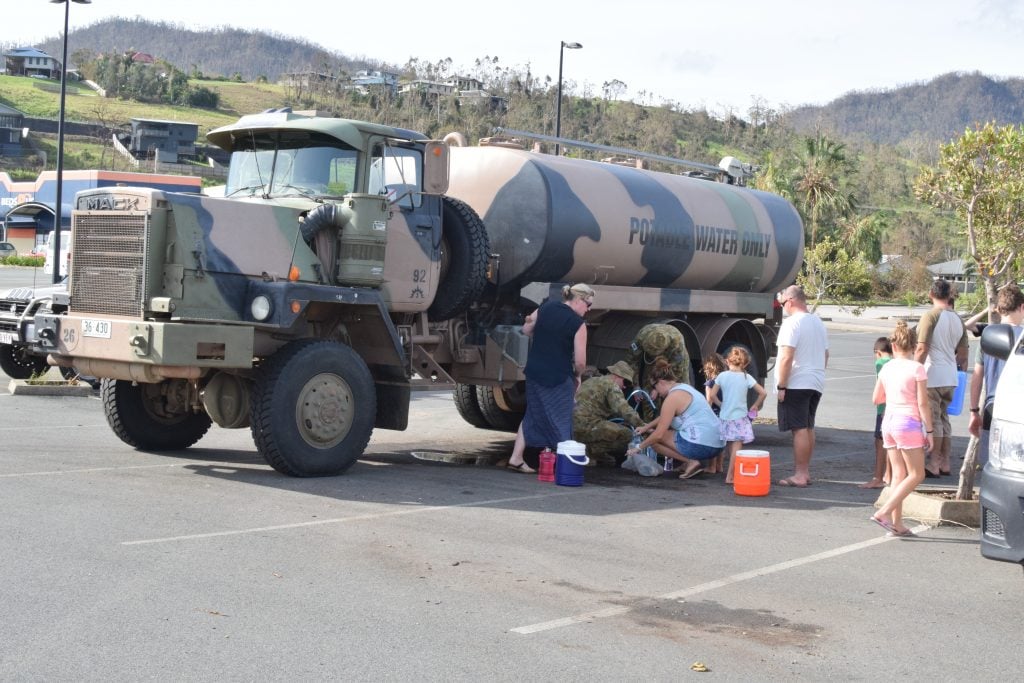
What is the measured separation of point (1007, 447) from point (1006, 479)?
0.20m

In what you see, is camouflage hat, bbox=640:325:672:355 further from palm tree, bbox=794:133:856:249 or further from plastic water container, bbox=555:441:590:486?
palm tree, bbox=794:133:856:249

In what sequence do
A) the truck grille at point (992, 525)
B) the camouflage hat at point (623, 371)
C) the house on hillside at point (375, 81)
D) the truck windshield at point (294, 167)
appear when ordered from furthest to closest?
the house on hillside at point (375, 81), the camouflage hat at point (623, 371), the truck windshield at point (294, 167), the truck grille at point (992, 525)

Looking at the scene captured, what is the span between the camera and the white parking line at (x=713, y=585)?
6156mm

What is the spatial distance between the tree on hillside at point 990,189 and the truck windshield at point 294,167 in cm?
554

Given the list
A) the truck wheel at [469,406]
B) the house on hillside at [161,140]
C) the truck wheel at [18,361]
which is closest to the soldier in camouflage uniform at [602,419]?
the truck wheel at [469,406]

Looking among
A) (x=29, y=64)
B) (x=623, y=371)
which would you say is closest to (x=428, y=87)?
(x=623, y=371)

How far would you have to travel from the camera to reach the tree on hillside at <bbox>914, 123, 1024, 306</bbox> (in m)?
11.2

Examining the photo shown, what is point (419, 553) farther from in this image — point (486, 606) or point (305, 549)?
point (486, 606)

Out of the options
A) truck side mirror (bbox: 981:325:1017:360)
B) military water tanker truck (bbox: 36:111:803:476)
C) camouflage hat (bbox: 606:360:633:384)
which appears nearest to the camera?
truck side mirror (bbox: 981:325:1017:360)

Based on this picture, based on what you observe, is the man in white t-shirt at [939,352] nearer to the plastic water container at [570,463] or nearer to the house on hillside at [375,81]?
the plastic water container at [570,463]

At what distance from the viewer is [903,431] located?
8625mm

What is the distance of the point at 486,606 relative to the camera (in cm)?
646

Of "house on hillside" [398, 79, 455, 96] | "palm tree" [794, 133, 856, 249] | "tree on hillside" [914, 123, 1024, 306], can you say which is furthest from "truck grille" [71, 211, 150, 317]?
"house on hillside" [398, 79, 455, 96]

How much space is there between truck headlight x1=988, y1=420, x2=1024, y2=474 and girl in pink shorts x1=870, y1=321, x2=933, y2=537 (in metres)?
1.68
